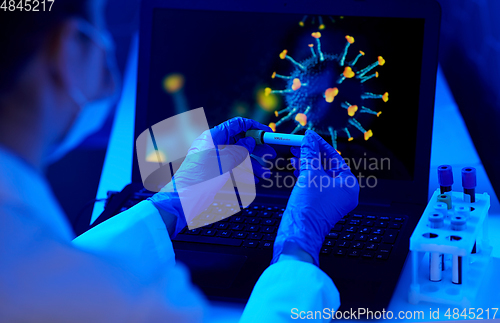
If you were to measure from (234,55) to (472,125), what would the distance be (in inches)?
22.2

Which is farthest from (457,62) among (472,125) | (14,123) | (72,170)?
(14,123)

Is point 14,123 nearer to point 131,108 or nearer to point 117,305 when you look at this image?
point 117,305

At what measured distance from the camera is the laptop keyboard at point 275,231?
75 centimetres

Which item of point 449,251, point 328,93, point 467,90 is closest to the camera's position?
point 449,251

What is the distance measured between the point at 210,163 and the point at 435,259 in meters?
0.44

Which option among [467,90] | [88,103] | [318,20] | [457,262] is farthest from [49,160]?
[467,90]

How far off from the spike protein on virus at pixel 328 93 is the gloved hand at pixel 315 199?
12 centimetres

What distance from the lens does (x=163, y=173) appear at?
1.01 m

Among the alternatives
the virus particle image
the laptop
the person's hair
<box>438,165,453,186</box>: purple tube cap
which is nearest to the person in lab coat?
the person's hair

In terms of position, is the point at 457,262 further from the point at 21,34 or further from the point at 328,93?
the point at 21,34

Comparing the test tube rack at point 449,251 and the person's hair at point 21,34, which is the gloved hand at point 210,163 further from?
the person's hair at point 21,34

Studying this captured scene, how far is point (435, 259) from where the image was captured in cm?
66

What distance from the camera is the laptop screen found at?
883mm

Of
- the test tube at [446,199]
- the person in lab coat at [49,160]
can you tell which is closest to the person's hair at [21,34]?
the person in lab coat at [49,160]
